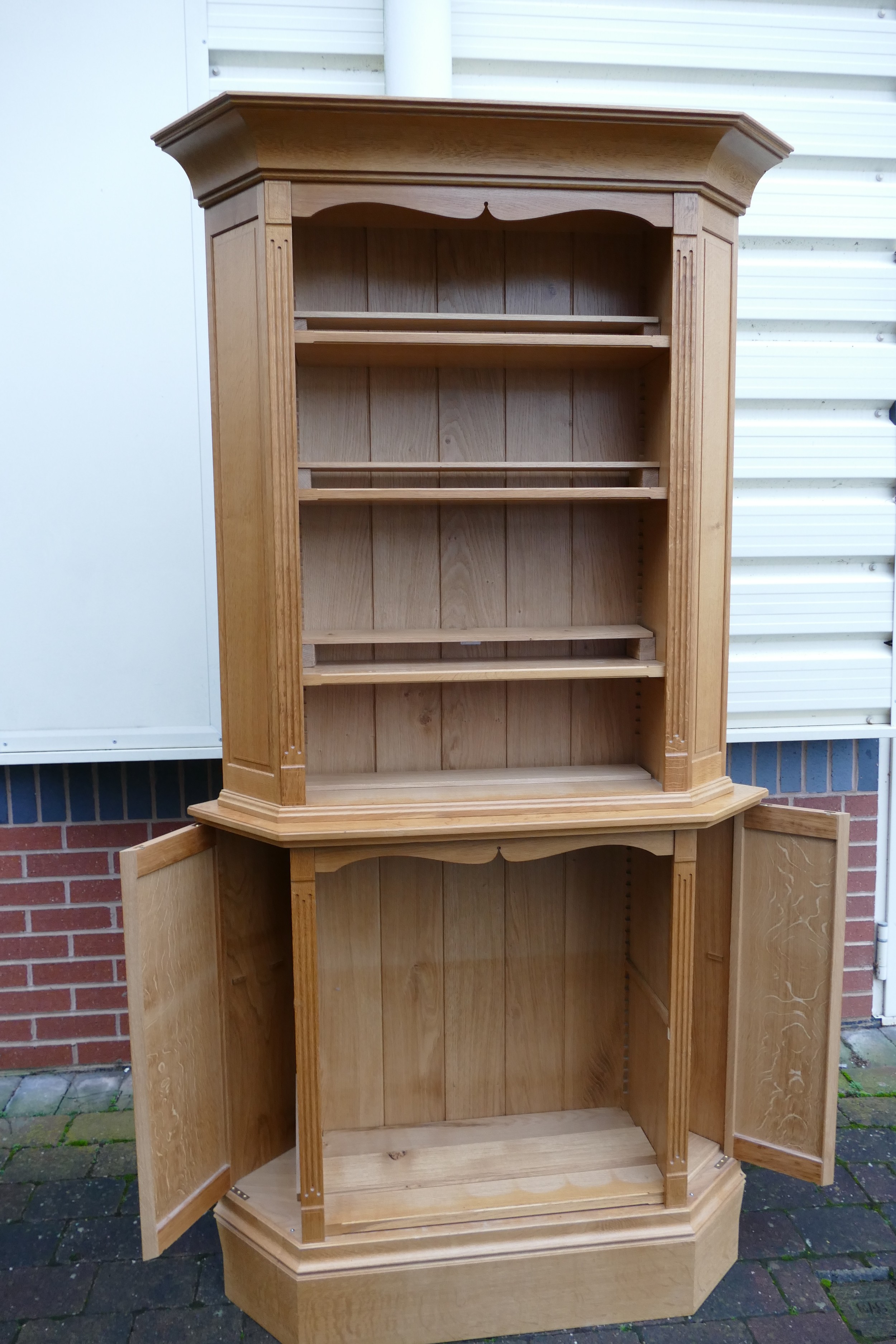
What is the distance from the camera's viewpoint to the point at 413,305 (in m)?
2.27

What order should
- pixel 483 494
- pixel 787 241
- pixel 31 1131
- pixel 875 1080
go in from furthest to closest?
pixel 875 1080 < pixel 787 241 < pixel 31 1131 < pixel 483 494

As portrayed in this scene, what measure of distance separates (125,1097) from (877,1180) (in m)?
2.34

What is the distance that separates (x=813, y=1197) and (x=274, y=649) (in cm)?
215

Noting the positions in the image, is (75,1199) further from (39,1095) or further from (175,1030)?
(175,1030)

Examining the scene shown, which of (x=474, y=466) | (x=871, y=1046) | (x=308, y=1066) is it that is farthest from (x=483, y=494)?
(x=871, y=1046)

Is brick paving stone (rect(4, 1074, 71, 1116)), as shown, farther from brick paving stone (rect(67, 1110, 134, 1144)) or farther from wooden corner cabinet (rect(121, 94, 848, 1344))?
wooden corner cabinet (rect(121, 94, 848, 1344))

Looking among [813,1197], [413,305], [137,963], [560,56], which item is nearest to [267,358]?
[413,305]

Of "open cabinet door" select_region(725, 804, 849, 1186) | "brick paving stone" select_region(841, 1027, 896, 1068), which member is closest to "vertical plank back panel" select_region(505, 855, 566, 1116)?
"open cabinet door" select_region(725, 804, 849, 1186)

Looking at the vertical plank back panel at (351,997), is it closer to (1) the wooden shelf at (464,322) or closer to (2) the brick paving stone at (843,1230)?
(2) the brick paving stone at (843,1230)

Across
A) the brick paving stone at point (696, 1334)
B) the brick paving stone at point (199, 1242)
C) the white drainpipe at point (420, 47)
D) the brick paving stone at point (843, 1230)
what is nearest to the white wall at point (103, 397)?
the white drainpipe at point (420, 47)

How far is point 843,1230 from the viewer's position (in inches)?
92.1

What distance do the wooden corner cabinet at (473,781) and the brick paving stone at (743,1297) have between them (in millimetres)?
32

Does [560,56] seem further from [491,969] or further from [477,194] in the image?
[491,969]

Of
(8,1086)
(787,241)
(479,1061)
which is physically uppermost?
(787,241)
